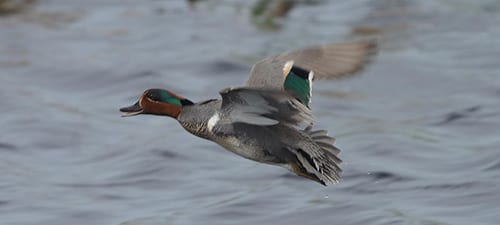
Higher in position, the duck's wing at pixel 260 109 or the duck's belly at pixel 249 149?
the duck's wing at pixel 260 109

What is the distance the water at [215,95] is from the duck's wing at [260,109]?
1833mm

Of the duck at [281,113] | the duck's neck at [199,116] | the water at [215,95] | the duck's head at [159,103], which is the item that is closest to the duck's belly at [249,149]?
the duck at [281,113]

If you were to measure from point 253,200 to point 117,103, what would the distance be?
2.56 m

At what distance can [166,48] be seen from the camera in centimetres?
1213

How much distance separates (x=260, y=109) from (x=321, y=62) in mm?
399

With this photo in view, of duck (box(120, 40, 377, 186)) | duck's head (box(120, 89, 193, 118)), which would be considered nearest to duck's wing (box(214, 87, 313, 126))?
duck (box(120, 40, 377, 186))

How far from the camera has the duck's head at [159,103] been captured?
6.55 meters

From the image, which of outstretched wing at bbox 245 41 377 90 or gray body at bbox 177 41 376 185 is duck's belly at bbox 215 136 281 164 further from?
outstretched wing at bbox 245 41 377 90

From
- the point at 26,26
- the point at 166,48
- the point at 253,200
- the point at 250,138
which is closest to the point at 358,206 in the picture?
the point at 253,200

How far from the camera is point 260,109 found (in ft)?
20.4

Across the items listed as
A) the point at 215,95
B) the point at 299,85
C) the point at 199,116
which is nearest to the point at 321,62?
the point at 299,85

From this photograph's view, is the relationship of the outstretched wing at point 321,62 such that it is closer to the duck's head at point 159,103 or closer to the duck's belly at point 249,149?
the duck's belly at point 249,149

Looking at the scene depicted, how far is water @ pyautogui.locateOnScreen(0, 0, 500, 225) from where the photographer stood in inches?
334

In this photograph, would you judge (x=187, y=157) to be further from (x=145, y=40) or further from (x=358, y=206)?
(x=145, y=40)
